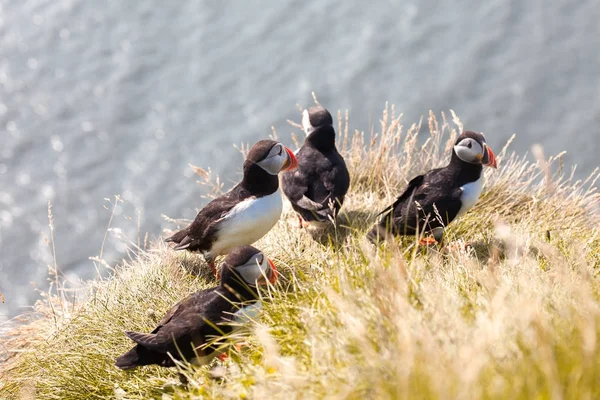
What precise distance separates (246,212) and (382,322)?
240cm

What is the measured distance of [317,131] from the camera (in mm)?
6824

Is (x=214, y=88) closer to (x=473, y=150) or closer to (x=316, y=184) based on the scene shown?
(x=316, y=184)

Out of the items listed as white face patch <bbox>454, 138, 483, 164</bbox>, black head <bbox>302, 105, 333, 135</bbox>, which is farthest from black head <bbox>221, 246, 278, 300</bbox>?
black head <bbox>302, 105, 333, 135</bbox>

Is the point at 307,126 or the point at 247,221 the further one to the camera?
the point at 307,126

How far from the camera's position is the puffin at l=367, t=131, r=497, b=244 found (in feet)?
18.1

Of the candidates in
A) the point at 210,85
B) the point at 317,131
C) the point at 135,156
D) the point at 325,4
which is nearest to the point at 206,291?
the point at 317,131

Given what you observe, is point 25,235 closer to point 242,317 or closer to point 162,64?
point 162,64

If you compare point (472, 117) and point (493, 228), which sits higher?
point (493, 228)

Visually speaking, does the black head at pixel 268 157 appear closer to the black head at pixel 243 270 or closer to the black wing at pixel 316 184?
the black wing at pixel 316 184

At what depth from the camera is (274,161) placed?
573 cm

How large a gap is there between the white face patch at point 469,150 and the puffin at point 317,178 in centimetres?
112

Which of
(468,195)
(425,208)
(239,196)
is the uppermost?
(239,196)

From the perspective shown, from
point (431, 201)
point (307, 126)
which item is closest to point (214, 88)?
point (307, 126)

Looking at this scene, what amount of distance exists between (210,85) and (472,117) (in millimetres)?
5233
